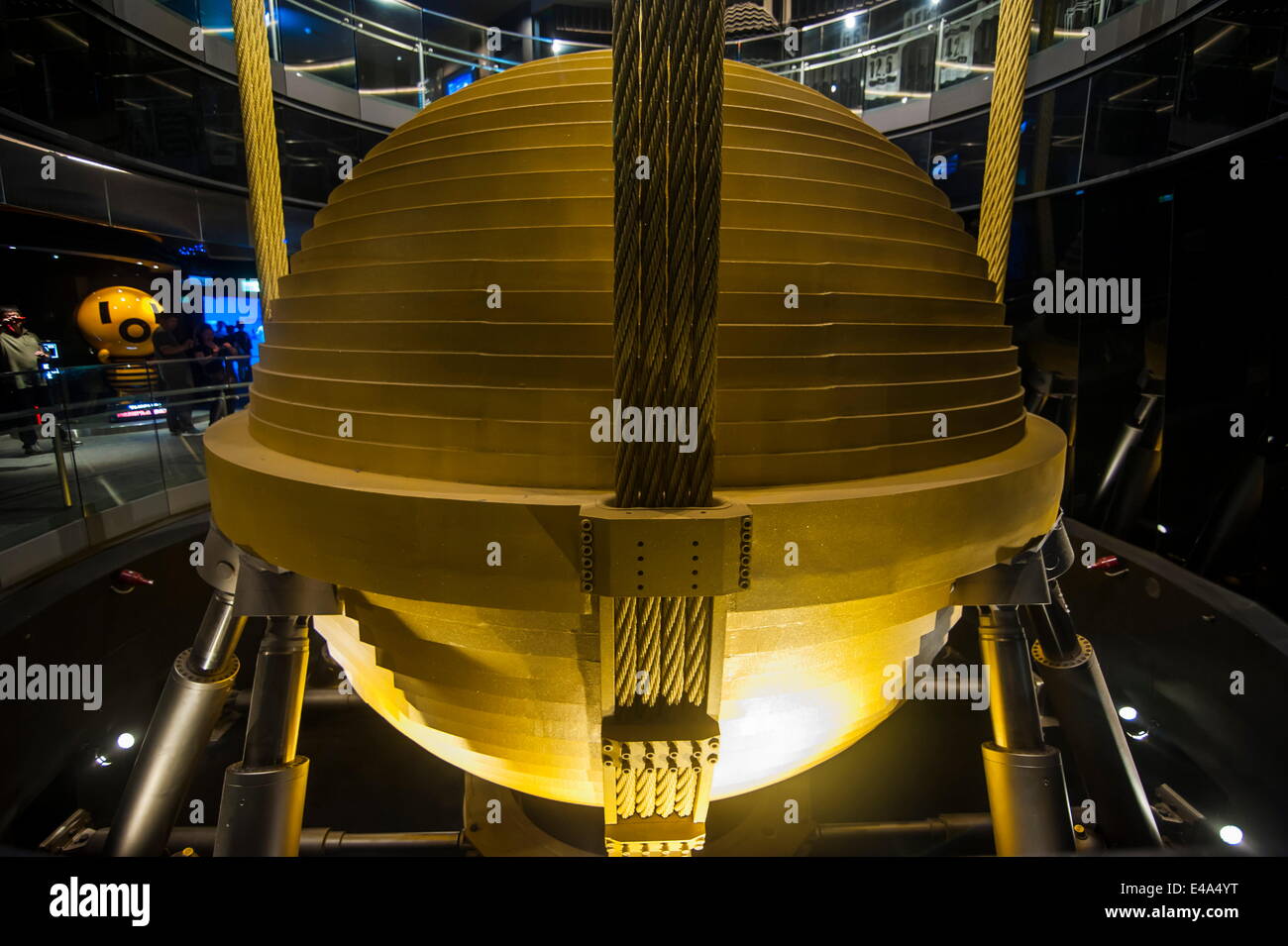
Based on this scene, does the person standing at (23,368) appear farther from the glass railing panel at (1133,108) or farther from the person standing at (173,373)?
the glass railing panel at (1133,108)

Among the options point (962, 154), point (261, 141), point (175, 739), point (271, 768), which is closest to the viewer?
point (271, 768)

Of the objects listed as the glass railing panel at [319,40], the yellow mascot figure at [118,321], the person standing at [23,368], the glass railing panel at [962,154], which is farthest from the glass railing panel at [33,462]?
the glass railing panel at [962,154]

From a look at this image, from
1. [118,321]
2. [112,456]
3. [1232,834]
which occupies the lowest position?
[1232,834]

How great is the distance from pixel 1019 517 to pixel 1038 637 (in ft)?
4.37

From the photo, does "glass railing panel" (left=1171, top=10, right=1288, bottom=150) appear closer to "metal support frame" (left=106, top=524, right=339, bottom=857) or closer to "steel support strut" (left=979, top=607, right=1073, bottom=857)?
"steel support strut" (left=979, top=607, right=1073, bottom=857)

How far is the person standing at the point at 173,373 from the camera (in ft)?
19.8

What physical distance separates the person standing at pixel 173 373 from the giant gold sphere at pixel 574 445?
419cm

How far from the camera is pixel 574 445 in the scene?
2033 mm

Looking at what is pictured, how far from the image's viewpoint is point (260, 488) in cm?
216

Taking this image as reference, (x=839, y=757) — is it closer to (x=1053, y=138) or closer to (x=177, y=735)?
(x=177, y=735)

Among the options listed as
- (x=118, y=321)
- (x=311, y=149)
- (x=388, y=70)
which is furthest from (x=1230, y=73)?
(x=118, y=321)

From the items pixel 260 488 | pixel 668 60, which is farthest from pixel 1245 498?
pixel 260 488

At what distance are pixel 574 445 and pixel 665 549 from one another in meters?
0.50
